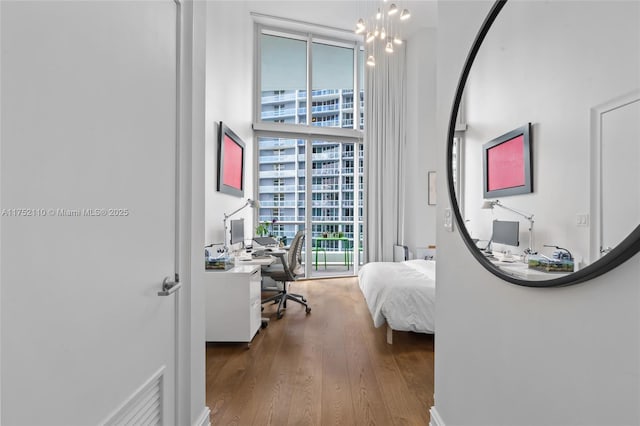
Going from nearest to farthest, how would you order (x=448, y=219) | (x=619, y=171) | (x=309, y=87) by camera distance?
(x=619, y=171) < (x=448, y=219) < (x=309, y=87)

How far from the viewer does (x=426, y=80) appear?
15.9ft

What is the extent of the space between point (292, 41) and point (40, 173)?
Answer: 17.7 ft

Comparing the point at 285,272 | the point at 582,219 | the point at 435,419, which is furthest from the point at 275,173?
the point at 582,219

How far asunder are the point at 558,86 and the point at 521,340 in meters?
0.72

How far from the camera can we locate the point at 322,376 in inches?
79.7

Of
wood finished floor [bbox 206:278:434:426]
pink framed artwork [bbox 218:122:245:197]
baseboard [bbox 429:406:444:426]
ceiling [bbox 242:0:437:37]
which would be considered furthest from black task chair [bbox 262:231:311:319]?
ceiling [bbox 242:0:437:37]

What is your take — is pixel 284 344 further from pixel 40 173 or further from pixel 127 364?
pixel 40 173

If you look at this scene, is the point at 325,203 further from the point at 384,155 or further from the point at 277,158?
the point at 384,155

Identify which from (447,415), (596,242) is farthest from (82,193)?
(447,415)

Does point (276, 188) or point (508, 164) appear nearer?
point (508, 164)

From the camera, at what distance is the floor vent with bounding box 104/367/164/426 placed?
0.82 metres

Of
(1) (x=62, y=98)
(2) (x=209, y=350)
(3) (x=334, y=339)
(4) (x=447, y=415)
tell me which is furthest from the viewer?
(3) (x=334, y=339)

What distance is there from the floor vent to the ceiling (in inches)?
196

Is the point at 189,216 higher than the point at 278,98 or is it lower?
lower
